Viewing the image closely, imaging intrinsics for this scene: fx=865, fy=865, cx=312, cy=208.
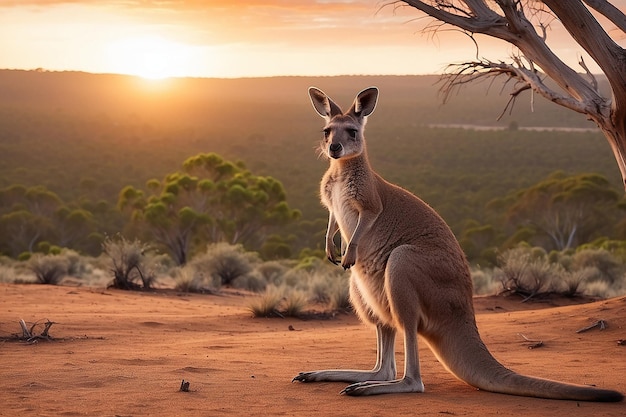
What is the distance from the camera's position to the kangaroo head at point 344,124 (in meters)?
7.75

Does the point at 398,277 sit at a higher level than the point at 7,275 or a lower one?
higher

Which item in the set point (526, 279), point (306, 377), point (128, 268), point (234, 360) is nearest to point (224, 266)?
point (128, 268)

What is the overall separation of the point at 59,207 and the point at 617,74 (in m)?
39.2

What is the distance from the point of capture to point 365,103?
26.7 feet

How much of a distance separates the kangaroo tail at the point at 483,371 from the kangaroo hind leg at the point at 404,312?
291 mm

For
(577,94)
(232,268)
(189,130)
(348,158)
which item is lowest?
(232,268)

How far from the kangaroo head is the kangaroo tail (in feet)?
6.10

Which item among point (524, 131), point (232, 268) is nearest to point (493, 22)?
point (232, 268)

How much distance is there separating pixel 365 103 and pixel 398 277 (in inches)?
74.4

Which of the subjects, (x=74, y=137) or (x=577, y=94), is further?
(x=74, y=137)

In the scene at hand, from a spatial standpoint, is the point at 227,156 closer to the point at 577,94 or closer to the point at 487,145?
the point at 487,145

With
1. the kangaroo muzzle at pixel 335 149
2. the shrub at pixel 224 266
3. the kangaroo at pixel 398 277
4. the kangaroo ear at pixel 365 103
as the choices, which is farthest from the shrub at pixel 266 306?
the kangaroo muzzle at pixel 335 149

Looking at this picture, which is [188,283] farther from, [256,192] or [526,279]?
[256,192]

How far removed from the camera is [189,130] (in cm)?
7562
